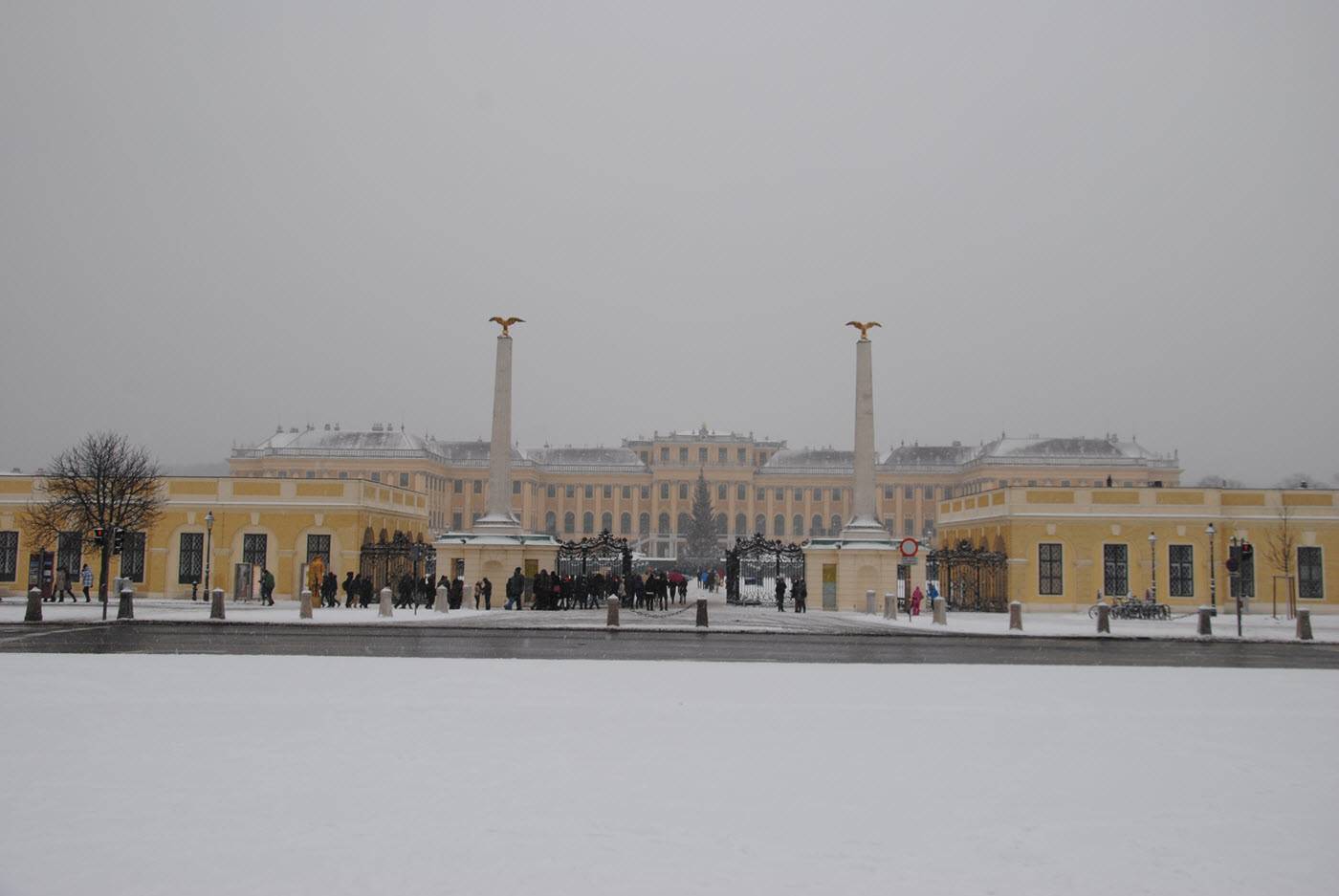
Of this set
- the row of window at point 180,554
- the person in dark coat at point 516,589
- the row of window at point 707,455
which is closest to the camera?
the person in dark coat at point 516,589

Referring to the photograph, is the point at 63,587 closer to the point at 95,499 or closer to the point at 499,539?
the point at 95,499

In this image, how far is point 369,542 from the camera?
41.1m

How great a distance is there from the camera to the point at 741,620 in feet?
104

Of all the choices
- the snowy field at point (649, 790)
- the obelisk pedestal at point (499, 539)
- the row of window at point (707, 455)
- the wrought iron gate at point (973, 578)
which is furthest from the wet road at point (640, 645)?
the row of window at point (707, 455)

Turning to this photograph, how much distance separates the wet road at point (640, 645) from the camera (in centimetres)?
1916

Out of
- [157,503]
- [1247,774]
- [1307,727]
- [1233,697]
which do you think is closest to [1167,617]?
[1233,697]

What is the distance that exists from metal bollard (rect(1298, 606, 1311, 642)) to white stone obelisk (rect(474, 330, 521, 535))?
2205 centimetres

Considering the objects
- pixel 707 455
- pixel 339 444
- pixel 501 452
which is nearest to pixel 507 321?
pixel 501 452

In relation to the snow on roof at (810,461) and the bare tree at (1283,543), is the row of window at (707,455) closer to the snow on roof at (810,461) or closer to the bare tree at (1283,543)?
the snow on roof at (810,461)

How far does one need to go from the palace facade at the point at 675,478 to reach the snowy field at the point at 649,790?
316 feet

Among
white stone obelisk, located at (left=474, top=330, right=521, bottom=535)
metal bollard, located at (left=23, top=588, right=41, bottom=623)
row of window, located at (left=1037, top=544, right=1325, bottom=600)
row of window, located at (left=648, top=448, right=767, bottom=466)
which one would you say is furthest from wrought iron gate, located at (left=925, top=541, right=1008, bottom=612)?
row of window, located at (left=648, top=448, right=767, bottom=466)

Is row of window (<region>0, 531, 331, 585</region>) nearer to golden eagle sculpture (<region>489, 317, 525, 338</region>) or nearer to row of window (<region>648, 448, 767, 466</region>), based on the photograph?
golden eagle sculpture (<region>489, 317, 525, 338</region>)

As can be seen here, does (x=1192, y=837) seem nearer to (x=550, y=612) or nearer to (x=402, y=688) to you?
(x=402, y=688)

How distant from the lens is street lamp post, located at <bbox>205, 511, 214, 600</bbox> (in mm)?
37562
